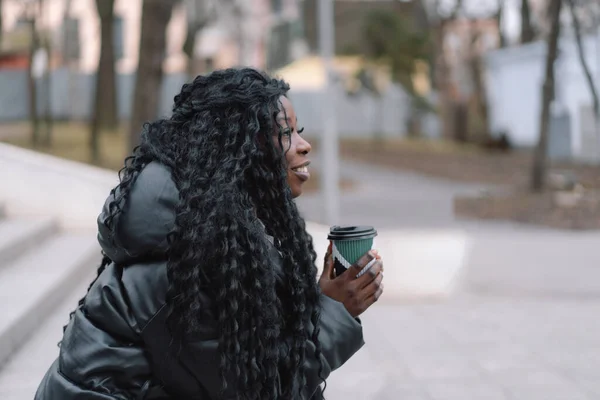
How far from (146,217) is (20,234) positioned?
5877 mm

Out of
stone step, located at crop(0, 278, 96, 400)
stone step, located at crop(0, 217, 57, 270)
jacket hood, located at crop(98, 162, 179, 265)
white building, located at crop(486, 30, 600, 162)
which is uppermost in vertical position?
white building, located at crop(486, 30, 600, 162)

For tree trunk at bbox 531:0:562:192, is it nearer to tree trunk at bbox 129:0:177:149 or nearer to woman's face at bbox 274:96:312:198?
tree trunk at bbox 129:0:177:149

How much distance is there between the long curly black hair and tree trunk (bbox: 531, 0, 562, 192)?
14368 mm

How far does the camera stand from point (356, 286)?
7.26ft

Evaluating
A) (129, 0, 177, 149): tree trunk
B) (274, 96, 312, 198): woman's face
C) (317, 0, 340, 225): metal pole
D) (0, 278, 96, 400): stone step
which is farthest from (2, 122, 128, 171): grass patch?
(274, 96, 312, 198): woman's face

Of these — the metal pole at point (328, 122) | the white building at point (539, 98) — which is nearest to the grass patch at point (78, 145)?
the metal pole at point (328, 122)

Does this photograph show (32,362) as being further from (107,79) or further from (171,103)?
(171,103)

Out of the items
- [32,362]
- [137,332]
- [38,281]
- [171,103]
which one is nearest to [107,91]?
[171,103]

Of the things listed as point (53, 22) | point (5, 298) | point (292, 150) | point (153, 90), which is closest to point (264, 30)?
point (53, 22)

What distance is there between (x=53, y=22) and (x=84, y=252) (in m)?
33.4

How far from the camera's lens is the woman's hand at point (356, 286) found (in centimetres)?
221

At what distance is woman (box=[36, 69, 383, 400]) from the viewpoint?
1.99 m

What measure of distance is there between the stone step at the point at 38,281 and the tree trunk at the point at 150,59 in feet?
15.4

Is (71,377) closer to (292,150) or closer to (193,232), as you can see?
(193,232)
